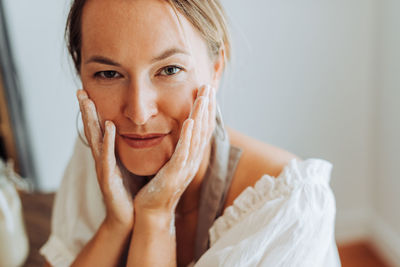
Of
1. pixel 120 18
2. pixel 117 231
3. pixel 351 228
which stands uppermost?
pixel 120 18

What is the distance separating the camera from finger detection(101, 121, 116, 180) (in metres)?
0.82

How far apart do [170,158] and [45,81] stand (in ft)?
3.52

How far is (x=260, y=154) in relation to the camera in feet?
3.35

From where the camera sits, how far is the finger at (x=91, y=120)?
840 mm

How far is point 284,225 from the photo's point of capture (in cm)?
79

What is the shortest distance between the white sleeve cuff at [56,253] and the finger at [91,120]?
1.10 feet

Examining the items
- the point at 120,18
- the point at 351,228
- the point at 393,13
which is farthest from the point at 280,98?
the point at 120,18

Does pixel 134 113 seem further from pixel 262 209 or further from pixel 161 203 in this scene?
pixel 262 209

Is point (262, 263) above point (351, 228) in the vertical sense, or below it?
above

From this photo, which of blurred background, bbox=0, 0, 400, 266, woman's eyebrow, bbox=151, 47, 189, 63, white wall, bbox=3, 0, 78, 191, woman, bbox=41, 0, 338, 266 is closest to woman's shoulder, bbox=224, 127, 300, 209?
woman, bbox=41, 0, 338, 266

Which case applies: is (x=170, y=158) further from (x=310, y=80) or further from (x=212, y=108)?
(x=310, y=80)

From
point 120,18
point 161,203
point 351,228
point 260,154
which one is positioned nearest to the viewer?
point 120,18

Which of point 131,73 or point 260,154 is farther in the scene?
point 260,154

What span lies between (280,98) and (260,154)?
0.91 m
